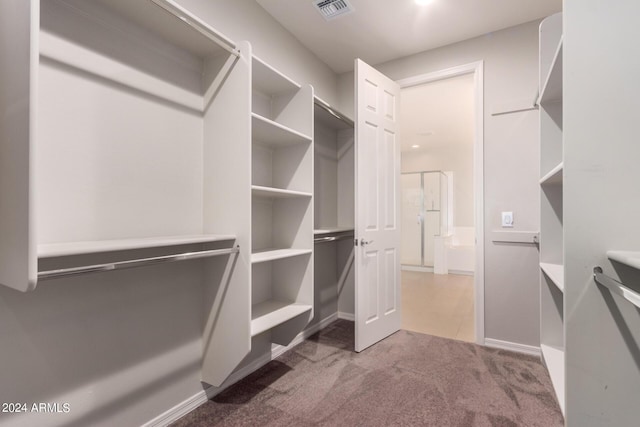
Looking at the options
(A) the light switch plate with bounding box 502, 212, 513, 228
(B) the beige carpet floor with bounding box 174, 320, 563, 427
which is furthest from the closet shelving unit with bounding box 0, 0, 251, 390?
(A) the light switch plate with bounding box 502, 212, 513, 228

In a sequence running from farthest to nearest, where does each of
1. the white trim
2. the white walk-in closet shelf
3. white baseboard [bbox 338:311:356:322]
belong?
the white trim
white baseboard [bbox 338:311:356:322]
the white walk-in closet shelf

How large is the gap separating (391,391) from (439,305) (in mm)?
2181

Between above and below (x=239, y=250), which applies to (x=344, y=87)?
above

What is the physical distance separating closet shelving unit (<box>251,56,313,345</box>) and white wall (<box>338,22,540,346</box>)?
165cm

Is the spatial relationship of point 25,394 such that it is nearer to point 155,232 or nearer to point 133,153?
point 155,232

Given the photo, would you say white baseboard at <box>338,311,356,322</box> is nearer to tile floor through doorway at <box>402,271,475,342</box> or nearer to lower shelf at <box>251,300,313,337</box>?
tile floor through doorway at <box>402,271,475,342</box>

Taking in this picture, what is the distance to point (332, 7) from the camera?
228cm

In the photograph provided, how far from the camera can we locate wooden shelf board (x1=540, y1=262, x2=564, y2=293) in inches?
50.2

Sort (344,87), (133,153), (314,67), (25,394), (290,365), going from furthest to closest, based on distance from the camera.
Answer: (344,87), (314,67), (290,365), (133,153), (25,394)

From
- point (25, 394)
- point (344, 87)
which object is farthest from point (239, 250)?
point (344, 87)

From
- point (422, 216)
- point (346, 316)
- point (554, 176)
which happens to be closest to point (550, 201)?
point (554, 176)

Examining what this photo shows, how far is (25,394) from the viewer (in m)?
1.10

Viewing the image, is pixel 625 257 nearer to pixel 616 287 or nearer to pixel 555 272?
pixel 616 287

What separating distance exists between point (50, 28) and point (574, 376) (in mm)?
2293
